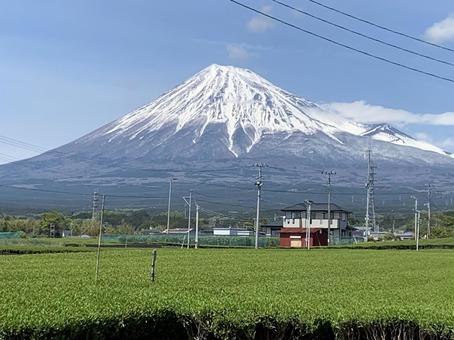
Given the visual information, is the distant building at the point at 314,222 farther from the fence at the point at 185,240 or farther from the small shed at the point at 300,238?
the fence at the point at 185,240

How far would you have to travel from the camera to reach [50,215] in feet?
323

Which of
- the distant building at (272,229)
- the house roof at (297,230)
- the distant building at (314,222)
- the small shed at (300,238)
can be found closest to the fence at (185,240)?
the small shed at (300,238)

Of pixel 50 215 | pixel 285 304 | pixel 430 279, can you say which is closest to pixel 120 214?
pixel 50 215

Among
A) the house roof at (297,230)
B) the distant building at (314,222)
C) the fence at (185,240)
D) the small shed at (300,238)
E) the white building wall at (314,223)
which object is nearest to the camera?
the fence at (185,240)

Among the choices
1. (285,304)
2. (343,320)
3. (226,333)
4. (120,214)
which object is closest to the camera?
(226,333)

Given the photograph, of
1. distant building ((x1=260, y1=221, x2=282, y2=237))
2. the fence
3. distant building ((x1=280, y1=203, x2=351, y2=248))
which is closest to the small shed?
distant building ((x1=280, y1=203, x2=351, y2=248))

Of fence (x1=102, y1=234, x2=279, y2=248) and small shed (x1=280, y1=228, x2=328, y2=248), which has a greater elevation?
small shed (x1=280, y1=228, x2=328, y2=248)

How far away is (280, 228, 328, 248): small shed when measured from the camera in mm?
83188

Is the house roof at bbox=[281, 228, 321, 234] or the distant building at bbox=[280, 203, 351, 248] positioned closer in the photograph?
the house roof at bbox=[281, 228, 321, 234]

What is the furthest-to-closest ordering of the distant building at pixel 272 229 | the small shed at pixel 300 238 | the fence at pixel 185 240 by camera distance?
1. the distant building at pixel 272 229
2. the small shed at pixel 300 238
3. the fence at pixel 185 240

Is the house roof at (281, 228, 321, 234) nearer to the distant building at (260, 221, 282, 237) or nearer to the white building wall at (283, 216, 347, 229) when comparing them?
the white building wall at (283, 216, 347, 229)

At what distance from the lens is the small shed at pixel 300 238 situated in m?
83.2

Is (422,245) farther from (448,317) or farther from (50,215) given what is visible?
(448,317)

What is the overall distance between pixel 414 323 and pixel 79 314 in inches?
205
